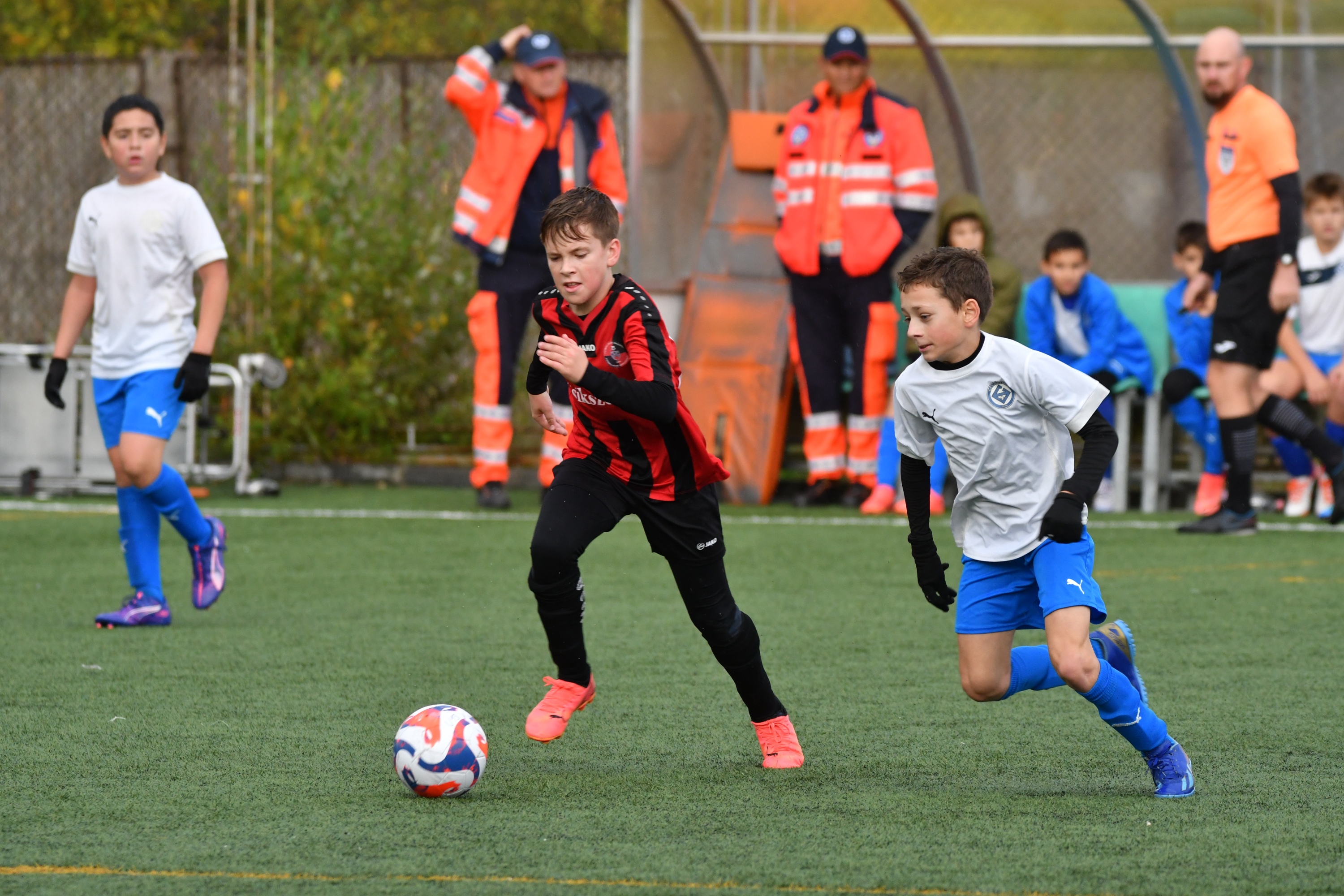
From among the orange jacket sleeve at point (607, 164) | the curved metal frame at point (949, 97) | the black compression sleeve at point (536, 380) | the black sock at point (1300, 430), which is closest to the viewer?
the black compression sleeve at point (536, 380)

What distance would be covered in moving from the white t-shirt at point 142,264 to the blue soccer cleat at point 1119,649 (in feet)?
11.8

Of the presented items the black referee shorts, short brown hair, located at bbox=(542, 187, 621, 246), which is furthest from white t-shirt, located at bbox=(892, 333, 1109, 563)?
the black referee shorts

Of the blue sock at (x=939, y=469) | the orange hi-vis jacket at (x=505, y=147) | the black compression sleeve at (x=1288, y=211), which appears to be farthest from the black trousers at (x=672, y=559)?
the orange hi-vis jacket at (x=505, y=147)

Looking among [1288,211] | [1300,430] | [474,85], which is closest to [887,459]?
[1300,430]

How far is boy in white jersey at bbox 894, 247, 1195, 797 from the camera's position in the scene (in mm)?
3820

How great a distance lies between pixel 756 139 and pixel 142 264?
529cm

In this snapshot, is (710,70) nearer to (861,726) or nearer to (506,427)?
(506,427)

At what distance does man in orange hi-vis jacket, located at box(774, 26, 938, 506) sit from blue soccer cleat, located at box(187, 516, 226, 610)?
4.41 metres

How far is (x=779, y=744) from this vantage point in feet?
13.7

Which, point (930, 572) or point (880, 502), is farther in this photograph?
point (880, 502)

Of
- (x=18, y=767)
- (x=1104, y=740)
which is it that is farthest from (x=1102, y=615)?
(x=18, y=767)

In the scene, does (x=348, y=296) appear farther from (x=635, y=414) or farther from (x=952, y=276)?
(x=952, y=276)

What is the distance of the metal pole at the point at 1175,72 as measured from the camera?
1049cm

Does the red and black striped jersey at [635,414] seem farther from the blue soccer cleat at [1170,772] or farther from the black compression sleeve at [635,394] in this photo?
the blue soccer cleat at [1170,772]
